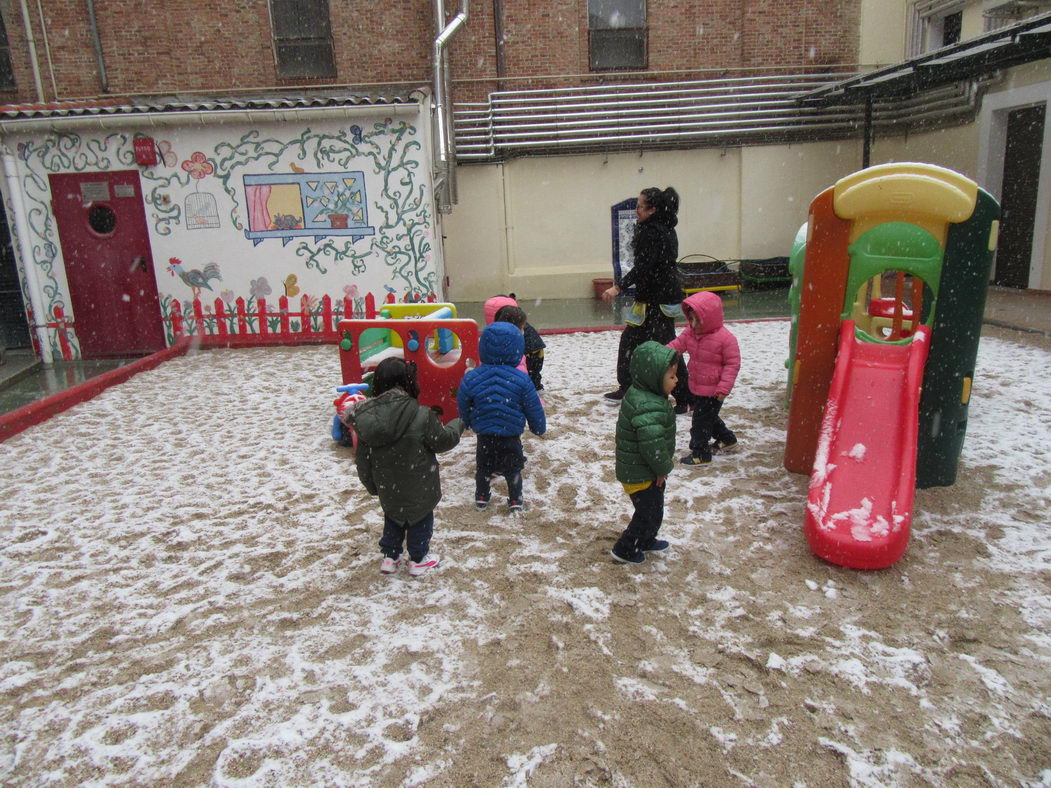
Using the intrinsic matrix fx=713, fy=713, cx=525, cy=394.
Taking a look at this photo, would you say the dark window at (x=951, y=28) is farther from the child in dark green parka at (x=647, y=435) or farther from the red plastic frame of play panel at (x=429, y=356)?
the child in dark green parka at (x=647, y=435)

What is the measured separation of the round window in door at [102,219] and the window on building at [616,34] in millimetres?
9291

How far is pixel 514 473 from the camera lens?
4.33 metres

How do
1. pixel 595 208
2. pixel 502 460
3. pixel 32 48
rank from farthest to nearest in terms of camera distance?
pixel 595 208
pixel 32 48
pixel 502 460

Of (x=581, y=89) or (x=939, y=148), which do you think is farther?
(x=939, y=148)

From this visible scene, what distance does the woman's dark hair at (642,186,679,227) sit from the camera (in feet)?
18.9

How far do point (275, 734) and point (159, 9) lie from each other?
606 inches

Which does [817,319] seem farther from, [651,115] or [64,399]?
[651,115]

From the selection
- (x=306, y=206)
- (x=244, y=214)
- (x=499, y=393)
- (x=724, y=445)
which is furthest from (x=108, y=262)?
(x=724, y=445)

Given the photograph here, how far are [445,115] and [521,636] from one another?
1165 centimetres

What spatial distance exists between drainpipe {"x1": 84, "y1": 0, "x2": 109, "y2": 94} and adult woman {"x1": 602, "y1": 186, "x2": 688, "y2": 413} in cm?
1288

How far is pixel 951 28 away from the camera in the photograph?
1409cm

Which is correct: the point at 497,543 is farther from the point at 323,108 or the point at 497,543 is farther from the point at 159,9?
the point at 159,9

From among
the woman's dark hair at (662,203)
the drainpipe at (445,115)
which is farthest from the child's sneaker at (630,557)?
the drainpipe at (445,115)

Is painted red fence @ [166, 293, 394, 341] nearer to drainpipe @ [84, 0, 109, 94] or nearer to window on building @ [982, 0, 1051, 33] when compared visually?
drainpipe @ [84, 0, 109, 94]
